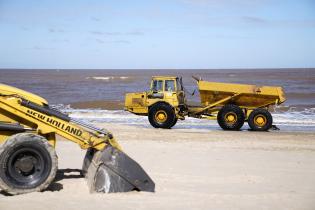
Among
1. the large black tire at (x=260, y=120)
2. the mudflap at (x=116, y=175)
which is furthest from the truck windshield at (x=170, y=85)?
the mudflap at (x=116, y=175)

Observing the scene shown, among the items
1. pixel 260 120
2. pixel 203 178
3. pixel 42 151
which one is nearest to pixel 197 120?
pixel 260 120

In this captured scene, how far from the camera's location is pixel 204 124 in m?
19.4

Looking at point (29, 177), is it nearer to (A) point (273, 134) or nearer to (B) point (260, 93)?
(A) point (273, 134)

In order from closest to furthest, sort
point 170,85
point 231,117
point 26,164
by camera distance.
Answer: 1. point 26,164
2. point 231,117
3. point 170,85

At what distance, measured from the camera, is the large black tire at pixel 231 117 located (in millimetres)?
17203

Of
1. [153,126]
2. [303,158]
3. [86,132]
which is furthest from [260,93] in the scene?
[86,132]

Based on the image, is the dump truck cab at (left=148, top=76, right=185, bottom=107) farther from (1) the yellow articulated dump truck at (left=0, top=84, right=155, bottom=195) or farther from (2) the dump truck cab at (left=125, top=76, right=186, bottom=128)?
(1) the yellow articulated dump truck at (left=0, top=84, right=155, bottom=195)

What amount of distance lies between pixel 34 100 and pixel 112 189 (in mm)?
1760

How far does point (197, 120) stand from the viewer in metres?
20.8

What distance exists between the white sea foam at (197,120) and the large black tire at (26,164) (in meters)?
11.9

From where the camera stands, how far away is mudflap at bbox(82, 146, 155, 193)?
6729 mm

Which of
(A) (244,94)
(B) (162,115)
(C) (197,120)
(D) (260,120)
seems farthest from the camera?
(C) (197,120)

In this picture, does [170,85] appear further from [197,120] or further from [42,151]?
[42,151]

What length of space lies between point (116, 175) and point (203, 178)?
192cm
